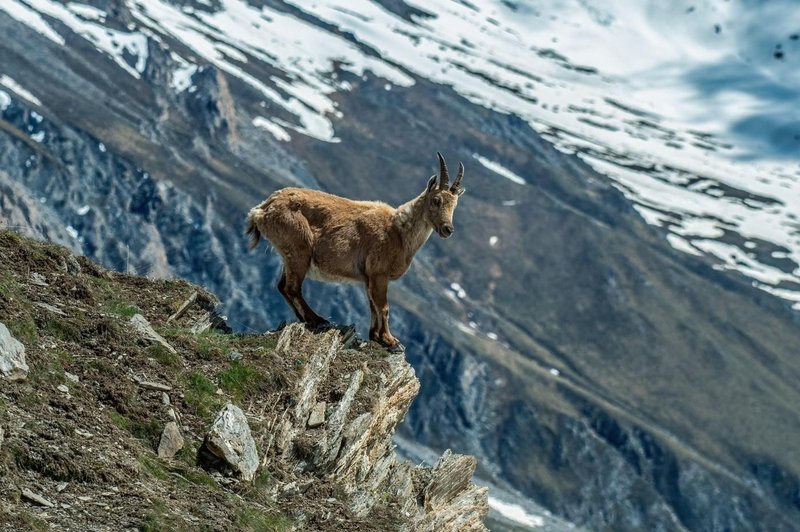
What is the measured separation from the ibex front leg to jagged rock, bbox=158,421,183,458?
9.06 meters

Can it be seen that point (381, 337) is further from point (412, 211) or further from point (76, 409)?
point (76, 409)

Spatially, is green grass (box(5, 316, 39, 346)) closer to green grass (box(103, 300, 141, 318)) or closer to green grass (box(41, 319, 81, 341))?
green grass (box(41, 319, 81, 341))

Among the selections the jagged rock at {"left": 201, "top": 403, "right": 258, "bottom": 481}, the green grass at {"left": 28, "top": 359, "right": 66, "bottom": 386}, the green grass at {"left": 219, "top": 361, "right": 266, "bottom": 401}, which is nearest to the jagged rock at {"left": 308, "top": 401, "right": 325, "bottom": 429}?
the green grass at {"left": 219, "top": 361, "right": 266, "bottom": 401}

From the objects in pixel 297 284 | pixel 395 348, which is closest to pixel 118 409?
pixel 297 284

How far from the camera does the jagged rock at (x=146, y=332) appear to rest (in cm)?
2223

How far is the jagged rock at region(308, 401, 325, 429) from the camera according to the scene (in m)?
22.9

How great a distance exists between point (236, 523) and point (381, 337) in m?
10.7

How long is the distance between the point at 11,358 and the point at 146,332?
3463 mm

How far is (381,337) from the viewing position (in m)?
28.8

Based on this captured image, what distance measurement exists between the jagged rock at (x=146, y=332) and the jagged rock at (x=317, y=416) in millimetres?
2756

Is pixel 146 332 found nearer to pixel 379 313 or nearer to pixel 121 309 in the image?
pixel 121 309

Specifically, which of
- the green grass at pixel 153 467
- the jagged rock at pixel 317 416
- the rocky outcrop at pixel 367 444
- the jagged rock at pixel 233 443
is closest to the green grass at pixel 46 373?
the green grass at pixel 153 467

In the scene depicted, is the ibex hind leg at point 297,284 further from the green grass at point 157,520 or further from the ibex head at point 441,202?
the green grass at point 157,520

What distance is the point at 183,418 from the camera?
67.8 feet
